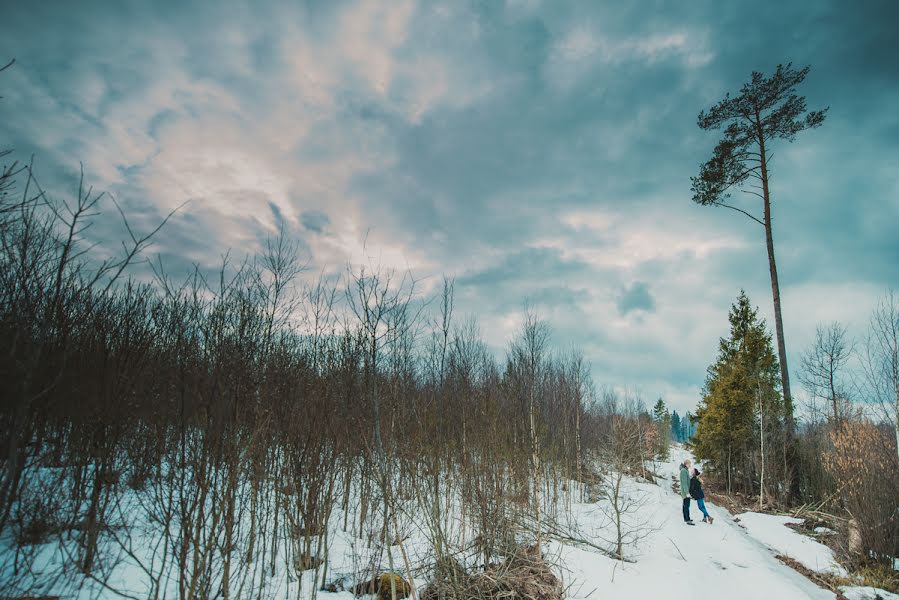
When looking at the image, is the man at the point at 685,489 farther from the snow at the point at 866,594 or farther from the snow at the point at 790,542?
the snow at the point at 866,594

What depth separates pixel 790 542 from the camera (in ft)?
44.0

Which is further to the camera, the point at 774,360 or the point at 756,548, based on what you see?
the point at 774,360

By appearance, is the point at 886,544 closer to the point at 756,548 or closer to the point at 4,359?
the point at 756,548

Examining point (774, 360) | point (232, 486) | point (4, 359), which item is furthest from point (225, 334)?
point (774, 360)

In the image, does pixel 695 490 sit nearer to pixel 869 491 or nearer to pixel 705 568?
pixel 869 491

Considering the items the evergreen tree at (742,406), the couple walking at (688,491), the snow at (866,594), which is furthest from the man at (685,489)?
the evergreen tree at (742,406)

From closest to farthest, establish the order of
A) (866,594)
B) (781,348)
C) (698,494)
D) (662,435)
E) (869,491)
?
(866,594) → (869,491) → (698,494) → (781,348) → (662,435)

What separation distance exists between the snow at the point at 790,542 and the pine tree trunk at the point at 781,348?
3136mm

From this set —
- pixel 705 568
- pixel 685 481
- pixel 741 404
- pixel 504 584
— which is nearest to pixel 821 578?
pixel 705 568

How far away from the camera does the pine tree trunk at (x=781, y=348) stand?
59.2 ft

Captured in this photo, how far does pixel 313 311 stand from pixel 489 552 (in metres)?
6.37

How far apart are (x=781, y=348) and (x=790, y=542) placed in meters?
8.20

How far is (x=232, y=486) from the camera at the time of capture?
5090mm

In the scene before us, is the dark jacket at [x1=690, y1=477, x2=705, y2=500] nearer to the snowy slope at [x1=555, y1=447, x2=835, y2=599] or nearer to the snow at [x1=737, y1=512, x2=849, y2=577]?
the snowy slope at [x1=555, y1=447, x2=835, y2=599]
